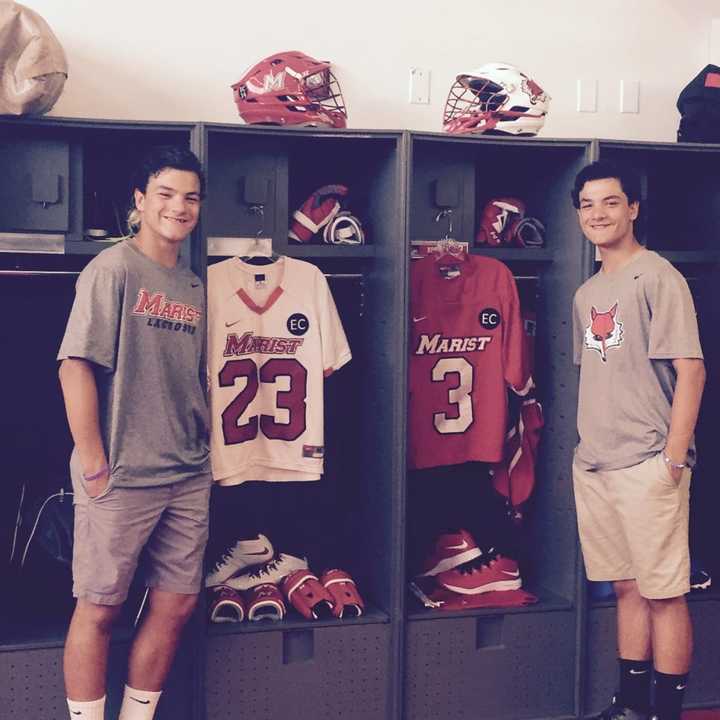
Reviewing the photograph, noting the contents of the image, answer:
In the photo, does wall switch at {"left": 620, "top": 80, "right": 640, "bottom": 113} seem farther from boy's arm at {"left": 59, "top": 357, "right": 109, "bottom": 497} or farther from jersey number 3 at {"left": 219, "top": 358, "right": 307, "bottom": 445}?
boy's arm at {"left": 59, "top": 357, "right": 109, "bottom": 497}

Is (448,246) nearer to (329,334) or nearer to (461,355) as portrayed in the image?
(461,355)

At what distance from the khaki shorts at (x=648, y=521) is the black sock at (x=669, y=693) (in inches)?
9.1

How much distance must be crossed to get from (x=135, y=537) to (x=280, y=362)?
74 centimetres

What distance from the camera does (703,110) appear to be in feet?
10.6

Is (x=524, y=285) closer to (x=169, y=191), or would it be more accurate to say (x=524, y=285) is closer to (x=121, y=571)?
(x=169, y=191)

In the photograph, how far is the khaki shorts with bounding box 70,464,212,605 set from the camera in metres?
2.40

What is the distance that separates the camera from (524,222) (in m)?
3.21

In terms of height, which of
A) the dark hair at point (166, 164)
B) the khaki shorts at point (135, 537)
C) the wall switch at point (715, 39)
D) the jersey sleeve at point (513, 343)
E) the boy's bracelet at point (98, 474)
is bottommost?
the khaki shorts at point (135, 537)

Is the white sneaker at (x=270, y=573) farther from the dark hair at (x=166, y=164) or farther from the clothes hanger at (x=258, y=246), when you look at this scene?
the dark hair at (x=166, y=164)

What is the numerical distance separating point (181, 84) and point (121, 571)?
1618mm

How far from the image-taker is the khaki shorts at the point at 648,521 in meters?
2.57

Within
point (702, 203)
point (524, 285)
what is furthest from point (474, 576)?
point (702, 203)

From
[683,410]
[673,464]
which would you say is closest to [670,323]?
[683,410]

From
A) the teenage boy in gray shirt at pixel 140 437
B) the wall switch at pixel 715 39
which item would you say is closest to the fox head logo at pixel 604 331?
the teenage boy in gray shirt at pixel 140 437
